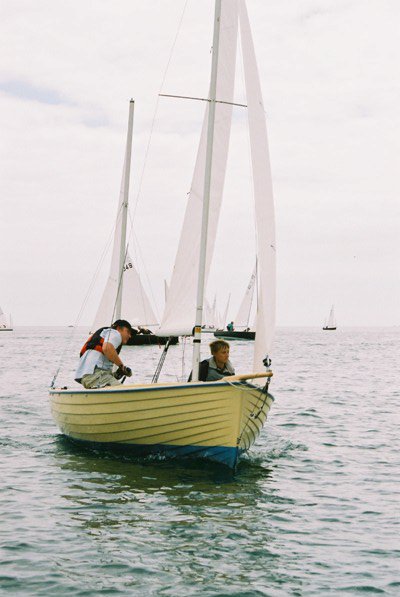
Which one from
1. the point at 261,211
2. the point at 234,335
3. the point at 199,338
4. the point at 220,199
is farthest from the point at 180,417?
the point at 234,335

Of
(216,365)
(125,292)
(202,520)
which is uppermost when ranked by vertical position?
(125,292)

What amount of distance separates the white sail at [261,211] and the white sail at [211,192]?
70 cm

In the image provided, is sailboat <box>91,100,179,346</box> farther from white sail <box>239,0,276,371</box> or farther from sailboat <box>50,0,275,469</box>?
white sail <box>239,0,276,371</box>

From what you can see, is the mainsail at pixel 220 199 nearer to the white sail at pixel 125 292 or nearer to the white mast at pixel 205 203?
the white mast at pixel 205 203

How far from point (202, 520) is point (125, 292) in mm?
35388

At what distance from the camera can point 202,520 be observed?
30.7ft

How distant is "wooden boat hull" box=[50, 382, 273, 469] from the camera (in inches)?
455

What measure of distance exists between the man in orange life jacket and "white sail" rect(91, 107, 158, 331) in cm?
1274

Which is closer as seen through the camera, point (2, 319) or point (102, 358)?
point (102, 358)

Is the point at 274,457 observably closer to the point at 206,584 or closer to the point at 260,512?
the point at 260,512

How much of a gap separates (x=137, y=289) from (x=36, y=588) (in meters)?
39.1

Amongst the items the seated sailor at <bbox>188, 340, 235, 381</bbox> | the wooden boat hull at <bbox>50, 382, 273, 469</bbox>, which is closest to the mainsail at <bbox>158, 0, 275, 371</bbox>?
the seated sailor at <bbox>188, 340, 235, 381</bbox>

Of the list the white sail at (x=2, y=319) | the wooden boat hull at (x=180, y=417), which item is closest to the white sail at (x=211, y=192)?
the wooden boat hull at (x=180, y=417)

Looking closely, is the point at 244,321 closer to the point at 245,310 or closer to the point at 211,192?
the point at 245,310
